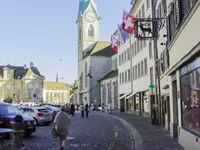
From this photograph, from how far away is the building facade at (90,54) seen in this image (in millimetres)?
88625

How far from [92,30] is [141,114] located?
2535 inches

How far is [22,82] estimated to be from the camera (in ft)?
397

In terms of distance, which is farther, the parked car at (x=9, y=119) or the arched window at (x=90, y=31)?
the arched window at (x=90, y=31)

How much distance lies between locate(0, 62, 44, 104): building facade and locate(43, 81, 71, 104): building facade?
29.7 m

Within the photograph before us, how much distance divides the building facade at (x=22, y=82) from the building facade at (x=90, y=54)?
27162mm

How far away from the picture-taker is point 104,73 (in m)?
89.6

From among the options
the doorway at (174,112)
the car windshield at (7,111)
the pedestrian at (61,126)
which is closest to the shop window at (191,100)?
the doorway at (174,112)

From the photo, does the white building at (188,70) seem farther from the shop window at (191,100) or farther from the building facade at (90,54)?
the building facade at (90,54)

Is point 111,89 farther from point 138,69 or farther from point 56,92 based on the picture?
point 56,92

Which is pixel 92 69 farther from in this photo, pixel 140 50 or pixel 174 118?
pixel 174 118

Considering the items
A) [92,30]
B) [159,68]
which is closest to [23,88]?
[92,30]

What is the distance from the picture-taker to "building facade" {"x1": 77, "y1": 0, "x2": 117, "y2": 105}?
8862 cm

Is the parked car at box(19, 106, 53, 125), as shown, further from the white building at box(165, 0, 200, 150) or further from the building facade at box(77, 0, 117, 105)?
the building facade at box(77, 0, 117, 105)

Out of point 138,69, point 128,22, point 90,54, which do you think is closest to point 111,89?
point 90,54
